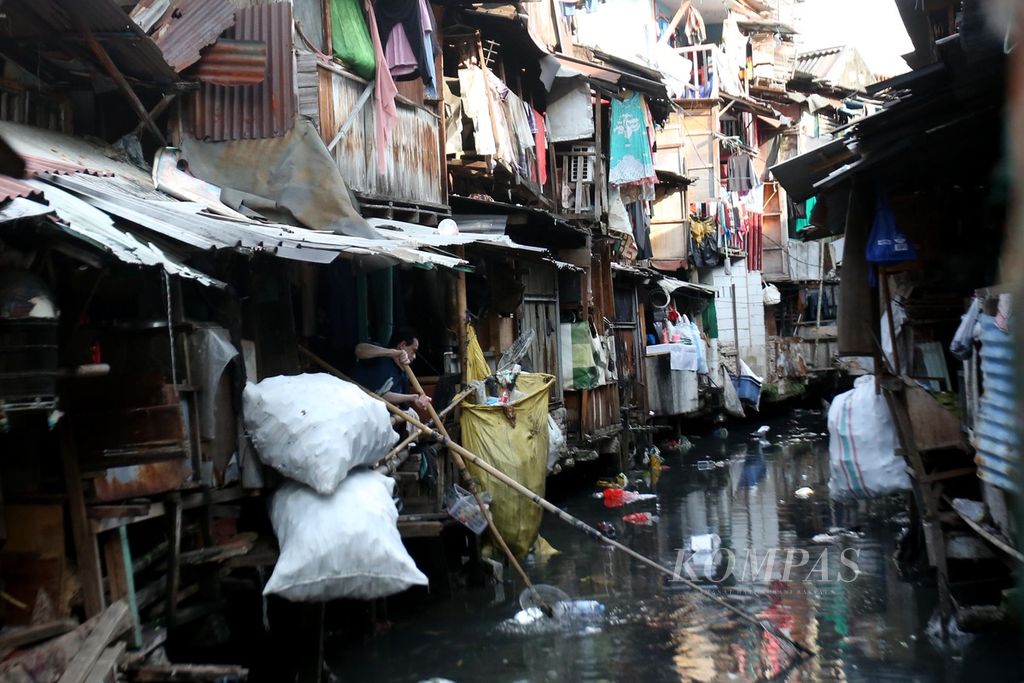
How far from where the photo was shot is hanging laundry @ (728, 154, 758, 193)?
32.5 m

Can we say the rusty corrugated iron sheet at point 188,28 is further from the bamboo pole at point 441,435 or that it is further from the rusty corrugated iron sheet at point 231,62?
the bamboo pole at point 441,435

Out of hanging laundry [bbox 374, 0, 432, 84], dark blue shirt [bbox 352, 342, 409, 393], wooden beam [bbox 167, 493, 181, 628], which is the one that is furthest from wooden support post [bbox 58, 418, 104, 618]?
hanging laundry [bbox 374, 0, 432, 84]

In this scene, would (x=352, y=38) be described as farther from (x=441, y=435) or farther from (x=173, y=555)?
(x=173, y=555)

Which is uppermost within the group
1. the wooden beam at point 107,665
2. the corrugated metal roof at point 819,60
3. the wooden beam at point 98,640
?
the corrugated metal roof at point 819,60

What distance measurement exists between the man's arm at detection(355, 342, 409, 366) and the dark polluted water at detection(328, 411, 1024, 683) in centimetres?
226

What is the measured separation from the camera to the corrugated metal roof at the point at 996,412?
6270 millimetres

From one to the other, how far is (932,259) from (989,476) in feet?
9.05

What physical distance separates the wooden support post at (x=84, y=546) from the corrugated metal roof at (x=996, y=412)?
5.39 metres

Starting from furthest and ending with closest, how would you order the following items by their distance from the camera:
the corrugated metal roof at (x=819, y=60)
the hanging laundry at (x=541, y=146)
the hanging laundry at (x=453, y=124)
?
the corrugated metal roof at (x=819, y=60) → the hanging laundry at (x=541, y=146) → the hanging laundry at (x=453, y=124)

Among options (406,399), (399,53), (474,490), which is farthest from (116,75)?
(474,490)

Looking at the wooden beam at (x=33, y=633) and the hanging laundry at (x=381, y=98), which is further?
the hanging laundry at (x=381, y=98)

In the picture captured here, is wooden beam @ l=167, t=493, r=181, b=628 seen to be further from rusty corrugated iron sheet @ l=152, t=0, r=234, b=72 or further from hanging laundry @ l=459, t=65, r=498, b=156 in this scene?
hanging laundry @ l=459, t=65, r=498, b=156

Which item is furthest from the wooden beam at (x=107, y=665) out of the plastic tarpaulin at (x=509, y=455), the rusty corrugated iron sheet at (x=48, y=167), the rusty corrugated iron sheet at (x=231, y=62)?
the rusty corrugated iron sheet at (x=231, y=62)

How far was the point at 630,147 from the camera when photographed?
18.1 meters
